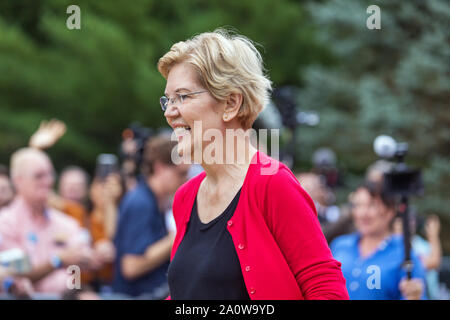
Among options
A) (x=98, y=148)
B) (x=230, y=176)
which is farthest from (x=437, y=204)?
(x=230, y=176)

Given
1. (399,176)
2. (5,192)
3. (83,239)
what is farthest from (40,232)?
(399,176)

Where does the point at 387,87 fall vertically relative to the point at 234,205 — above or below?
above

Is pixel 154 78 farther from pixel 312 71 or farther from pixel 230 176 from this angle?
pixel 230 176

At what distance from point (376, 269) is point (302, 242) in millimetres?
2149

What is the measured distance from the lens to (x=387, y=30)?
48.4ft

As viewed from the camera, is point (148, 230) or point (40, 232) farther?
point (40, 232)

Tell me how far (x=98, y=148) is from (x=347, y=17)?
7.05 m

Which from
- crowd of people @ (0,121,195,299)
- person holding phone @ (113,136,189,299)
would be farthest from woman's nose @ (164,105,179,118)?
person holding phone @ (113,136,189,299)

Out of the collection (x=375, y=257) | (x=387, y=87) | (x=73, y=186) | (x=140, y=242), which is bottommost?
(x=375, y=257)

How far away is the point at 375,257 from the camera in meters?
4.43

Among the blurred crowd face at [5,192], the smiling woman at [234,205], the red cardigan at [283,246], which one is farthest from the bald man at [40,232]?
the red cardigan at [283,246]

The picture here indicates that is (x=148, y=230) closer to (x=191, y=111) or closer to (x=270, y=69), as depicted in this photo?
(x=191, y=111)

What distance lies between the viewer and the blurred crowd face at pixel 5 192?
6555 millimetres

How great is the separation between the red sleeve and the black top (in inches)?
6.7
